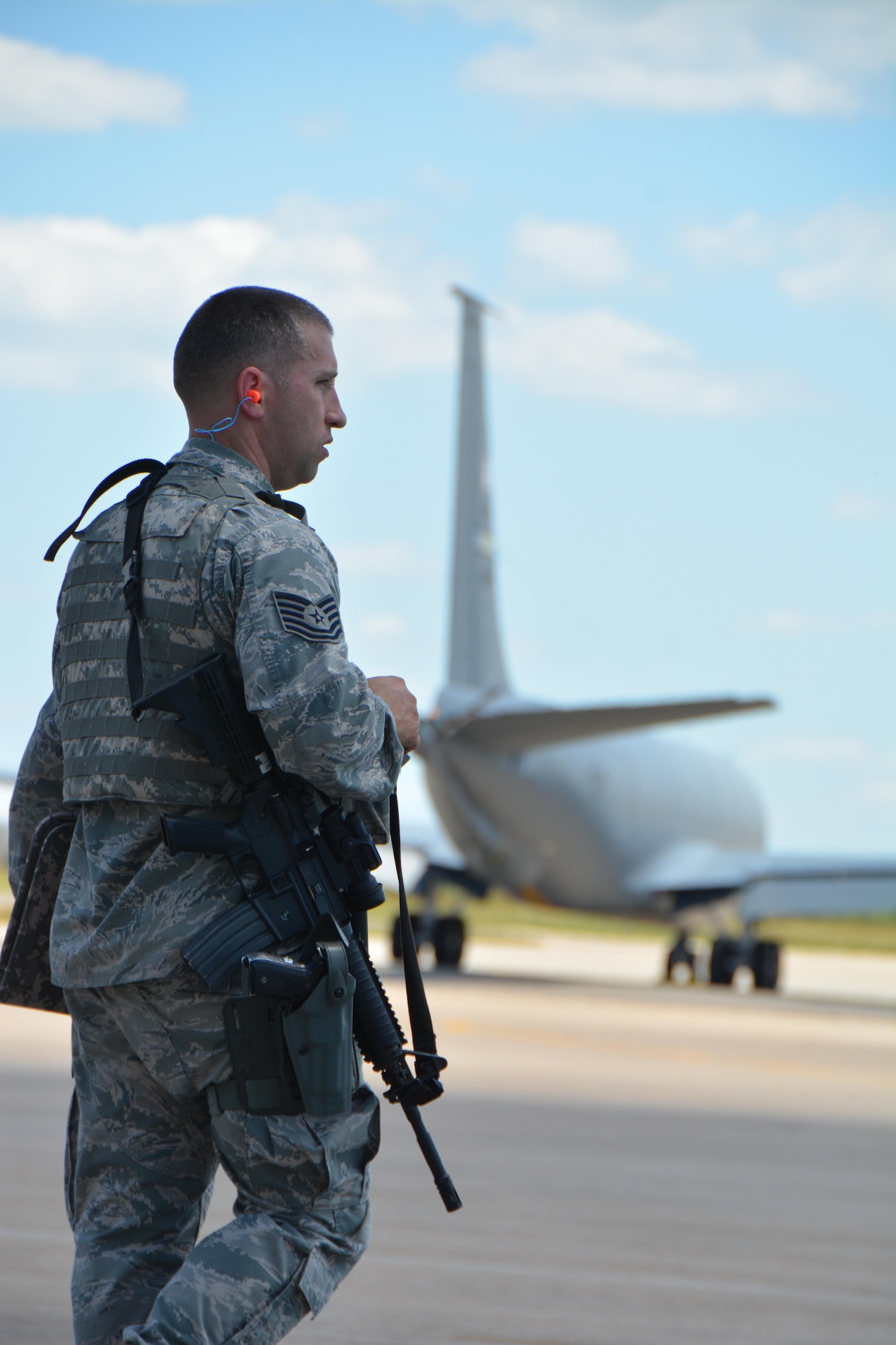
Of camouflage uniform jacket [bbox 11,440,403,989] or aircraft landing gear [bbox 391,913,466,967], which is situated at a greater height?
camouflage uniform jacket [bbox 11,440,403,989]

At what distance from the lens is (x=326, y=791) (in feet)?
9.06

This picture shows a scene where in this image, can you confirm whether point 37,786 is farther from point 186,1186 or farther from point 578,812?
point 578,812

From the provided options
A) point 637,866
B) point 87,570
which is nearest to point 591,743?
point 637,866

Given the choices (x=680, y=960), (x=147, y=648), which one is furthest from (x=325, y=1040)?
(x=680, y=960)

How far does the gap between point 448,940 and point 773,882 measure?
5.77m

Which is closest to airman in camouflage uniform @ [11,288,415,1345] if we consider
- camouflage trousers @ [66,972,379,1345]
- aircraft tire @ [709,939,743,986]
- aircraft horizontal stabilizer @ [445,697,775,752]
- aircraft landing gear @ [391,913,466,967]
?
camouflage trousers @ [66,972,379,1345]

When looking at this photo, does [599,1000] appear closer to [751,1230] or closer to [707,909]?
[707,909]

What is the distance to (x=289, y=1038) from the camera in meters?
2.67

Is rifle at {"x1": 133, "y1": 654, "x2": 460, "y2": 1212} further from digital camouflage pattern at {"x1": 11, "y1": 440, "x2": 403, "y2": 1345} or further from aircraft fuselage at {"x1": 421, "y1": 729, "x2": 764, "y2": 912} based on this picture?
aircraft fuselage at {"x1": 421, "y1": 729, "x2": 764, "y2": 912}

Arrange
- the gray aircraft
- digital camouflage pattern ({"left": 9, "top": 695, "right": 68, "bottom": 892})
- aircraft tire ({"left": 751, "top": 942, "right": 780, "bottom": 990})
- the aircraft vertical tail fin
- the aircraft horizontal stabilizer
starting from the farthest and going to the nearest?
aircraft tire ({"left": 751, "top": 942, "right": 780, "bottom": 990})
the aircraft vertical tail fin
the gray aircraft
the aircraft horizontal stabilizer
digital camouflage pattern ({"left": 9, "top": 695, "right": 68, "bottom": 892})

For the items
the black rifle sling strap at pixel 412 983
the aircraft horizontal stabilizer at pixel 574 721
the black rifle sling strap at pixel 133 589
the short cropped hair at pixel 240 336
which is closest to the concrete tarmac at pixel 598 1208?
the black rifle sling strap at pixel 412 983

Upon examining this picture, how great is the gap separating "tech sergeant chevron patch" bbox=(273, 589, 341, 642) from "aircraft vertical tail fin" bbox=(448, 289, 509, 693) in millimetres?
22823

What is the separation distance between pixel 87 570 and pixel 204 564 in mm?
282

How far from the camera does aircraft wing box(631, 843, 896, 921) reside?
2662 centimetres
